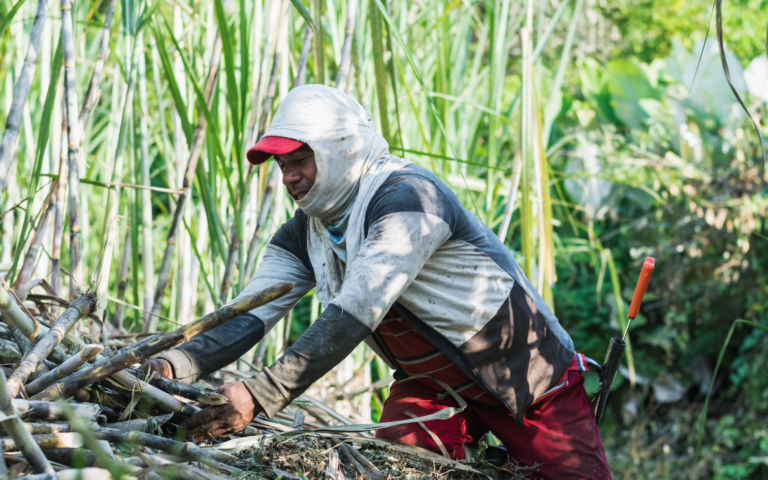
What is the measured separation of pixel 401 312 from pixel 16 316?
0.79 meters

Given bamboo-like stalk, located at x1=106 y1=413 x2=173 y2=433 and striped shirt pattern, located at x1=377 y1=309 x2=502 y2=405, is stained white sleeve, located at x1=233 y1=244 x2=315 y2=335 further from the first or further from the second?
bamboo-like stalk, located at x1=106 y1=413 x2=173 y2=433

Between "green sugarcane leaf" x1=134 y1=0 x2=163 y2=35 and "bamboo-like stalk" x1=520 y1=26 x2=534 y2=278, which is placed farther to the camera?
"bamboo-like stalk" x1=520 y1=26 x2=534 y2=278

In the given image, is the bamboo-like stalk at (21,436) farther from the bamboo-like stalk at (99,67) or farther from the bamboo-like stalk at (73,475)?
the bamboo-like stalk at (99,67)

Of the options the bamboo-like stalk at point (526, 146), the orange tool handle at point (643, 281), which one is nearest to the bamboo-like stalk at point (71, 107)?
the bamboo-like stalk at point (526, 146)

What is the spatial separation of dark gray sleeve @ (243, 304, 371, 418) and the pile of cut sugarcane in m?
0.07

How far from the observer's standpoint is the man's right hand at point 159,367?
1352mm

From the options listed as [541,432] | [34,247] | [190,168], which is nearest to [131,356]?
[34,247]

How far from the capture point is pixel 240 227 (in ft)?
5.49

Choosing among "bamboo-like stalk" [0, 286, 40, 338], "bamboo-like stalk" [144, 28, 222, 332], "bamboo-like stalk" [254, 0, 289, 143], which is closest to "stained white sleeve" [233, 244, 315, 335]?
A: "bamboo-like stalk" [144, 28, 222, 332]

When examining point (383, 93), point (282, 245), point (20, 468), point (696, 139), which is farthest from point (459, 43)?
point (696, 139)

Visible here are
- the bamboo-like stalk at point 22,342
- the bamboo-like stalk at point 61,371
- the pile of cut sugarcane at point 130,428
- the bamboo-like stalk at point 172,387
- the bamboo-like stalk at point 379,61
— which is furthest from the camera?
the bamboo-like stalk at point 379,61

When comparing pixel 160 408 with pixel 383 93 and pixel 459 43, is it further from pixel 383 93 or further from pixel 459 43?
pixel 459 43

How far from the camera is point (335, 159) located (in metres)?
1.49

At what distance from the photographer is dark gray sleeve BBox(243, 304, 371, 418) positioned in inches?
48.3
